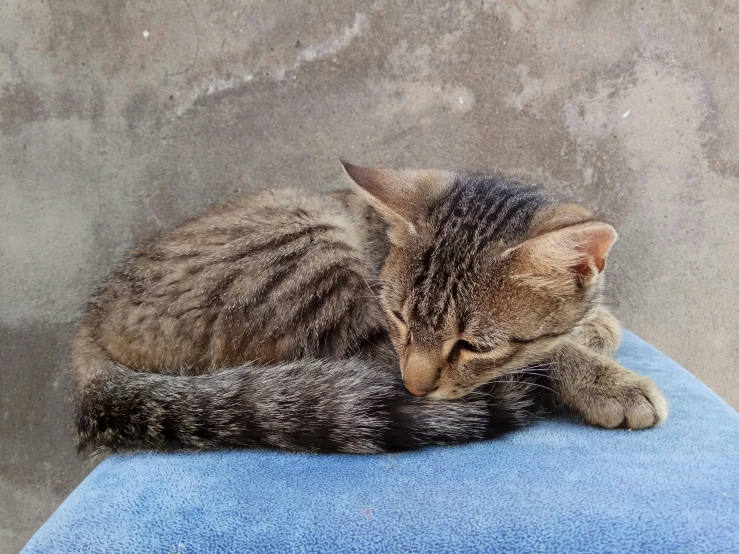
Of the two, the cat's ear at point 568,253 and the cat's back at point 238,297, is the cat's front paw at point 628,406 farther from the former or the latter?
the cat's back at point 238,297

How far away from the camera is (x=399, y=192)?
5.70 ft

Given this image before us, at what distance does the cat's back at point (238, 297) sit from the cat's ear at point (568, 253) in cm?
58

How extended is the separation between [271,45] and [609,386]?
2.26 meters

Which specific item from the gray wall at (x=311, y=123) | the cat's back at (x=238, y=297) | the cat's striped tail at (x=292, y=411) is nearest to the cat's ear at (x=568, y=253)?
the cat's striped tail at (x=292, y=411)

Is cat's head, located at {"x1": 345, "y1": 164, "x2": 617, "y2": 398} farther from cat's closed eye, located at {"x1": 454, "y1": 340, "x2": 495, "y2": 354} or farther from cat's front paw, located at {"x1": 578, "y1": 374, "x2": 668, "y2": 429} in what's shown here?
cat's front paw, located at {"x1": 578, "y1": 374, "x2": 668, "y2": 429}

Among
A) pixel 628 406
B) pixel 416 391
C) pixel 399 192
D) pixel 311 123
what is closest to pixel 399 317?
pixel 416 391

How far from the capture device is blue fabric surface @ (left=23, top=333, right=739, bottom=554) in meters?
1.15

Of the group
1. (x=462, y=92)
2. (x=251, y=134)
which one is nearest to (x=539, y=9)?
(x=462, y=92)

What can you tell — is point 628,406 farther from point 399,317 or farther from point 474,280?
point 399,317

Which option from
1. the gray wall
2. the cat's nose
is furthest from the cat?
the gray wall

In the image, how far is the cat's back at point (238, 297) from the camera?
170 cm

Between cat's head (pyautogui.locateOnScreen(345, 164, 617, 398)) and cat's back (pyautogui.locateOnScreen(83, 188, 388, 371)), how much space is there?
0.17m

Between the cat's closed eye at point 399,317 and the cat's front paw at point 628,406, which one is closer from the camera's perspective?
the cat's front paw at point 628,406

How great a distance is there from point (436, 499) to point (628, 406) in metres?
0.69
